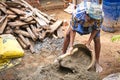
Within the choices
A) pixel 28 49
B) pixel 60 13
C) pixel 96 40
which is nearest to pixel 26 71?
pixel 28 49

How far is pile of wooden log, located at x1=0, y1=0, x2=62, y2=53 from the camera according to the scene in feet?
23.4

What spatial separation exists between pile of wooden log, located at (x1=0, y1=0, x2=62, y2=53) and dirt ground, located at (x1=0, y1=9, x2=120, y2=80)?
0.25m

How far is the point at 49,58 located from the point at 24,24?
146cm

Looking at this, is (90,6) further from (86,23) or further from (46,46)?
(46,46)

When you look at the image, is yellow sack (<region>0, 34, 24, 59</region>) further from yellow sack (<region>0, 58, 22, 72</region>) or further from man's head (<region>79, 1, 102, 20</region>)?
man's head (<region>79, 1, 102, 20</region>)

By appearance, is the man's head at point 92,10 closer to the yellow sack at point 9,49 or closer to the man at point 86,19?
the man at point 86,19

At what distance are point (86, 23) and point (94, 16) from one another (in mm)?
274

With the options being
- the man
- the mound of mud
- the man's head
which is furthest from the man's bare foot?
the man's head

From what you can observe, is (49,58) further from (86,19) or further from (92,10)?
(92,10)

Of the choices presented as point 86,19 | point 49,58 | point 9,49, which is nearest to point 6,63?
point 9,49

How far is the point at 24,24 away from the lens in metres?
7.38

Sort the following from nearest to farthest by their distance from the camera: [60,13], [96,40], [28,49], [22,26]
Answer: [96,40]
[28,49]
[22,26]
[60,13]

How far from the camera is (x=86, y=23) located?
4969mm

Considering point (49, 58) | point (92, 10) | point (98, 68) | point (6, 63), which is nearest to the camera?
point (92, 10)
